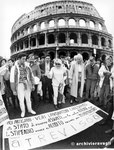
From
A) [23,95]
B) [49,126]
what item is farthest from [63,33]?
[49,126]

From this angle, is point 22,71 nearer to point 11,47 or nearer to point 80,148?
point 11,47

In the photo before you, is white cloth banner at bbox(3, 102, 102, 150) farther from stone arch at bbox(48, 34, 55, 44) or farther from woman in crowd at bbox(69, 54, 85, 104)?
stone arch at bbox(48, 34, 55, 44)

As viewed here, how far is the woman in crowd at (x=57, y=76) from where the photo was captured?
1973mm

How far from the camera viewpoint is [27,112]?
6.62 ft

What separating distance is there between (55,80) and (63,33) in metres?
0.60

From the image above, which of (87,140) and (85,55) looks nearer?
(87,140)

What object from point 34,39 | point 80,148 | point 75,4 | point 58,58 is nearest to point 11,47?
point 34,39

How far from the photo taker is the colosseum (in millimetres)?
2047

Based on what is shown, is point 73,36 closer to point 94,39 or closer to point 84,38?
point 84,38

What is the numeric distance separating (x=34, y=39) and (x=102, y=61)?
904 millimetres

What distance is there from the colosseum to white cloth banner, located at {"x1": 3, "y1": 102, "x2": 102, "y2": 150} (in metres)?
0.70

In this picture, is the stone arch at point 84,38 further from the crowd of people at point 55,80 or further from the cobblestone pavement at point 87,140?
the cobblestone pavement at point 87,140

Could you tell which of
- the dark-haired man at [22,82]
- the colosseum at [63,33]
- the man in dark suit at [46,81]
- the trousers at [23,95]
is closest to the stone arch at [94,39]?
the colosseum at [63,33]

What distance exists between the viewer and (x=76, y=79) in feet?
6.88
